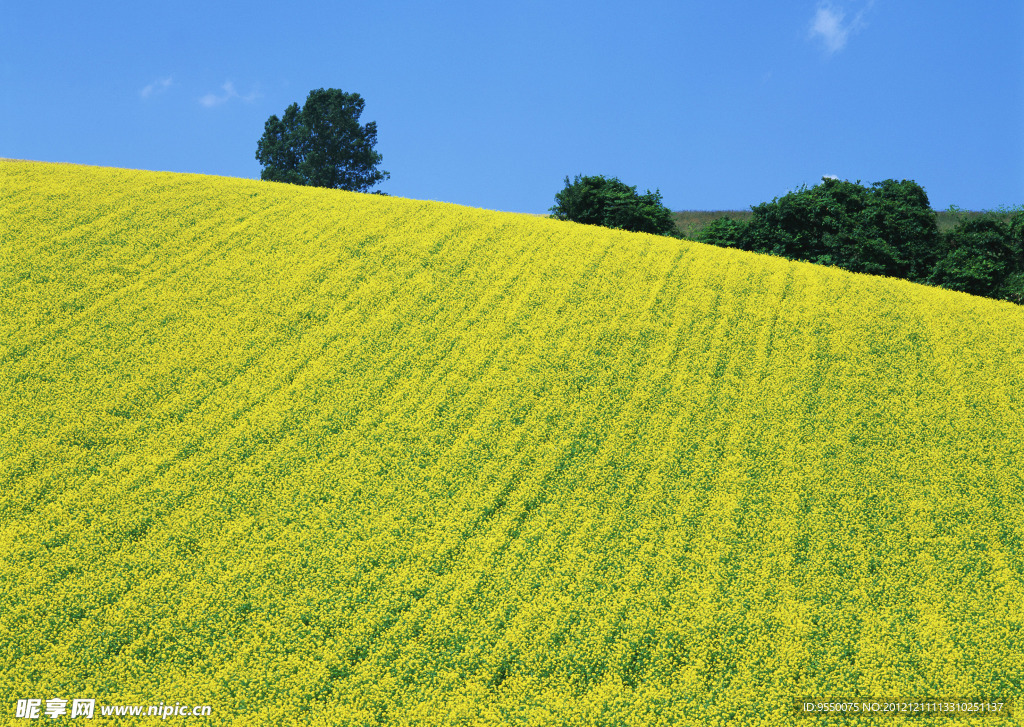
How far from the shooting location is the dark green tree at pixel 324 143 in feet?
228

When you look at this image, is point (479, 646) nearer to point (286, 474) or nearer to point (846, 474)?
point (286, 474)

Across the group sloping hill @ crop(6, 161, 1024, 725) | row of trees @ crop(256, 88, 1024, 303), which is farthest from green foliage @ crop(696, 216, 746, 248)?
sloping hill @ crop(6, 161, 1024, 725)

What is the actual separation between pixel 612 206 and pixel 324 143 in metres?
37.1

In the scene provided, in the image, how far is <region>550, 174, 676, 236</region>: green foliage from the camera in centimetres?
4175

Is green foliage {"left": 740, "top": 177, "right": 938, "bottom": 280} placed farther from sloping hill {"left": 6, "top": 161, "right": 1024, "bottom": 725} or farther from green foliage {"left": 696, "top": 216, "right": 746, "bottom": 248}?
sloping hill {"left": 6, "top": 161, "right": 1024, "bottom": 725}

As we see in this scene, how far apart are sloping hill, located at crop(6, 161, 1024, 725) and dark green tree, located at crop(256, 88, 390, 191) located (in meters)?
43.6

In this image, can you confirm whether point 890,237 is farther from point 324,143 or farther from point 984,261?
point 324,143

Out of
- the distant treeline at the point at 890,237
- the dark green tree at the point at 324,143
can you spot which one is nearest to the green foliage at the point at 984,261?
the distant treeline at the point at 890,237

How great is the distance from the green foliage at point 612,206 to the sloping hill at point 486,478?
14.8 m

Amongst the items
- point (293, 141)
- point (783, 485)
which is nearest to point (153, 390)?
point (783, 485)

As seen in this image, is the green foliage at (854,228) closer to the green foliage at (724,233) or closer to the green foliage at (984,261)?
the green foliage at (724,233)

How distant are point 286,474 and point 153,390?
507 cm

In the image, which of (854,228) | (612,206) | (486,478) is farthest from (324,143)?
(486,478)

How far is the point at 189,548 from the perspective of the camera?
1466 cm
